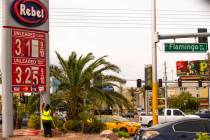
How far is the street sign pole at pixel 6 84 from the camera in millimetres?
21234

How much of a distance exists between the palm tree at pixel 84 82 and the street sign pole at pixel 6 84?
4329 mm

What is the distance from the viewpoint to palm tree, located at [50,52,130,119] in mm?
24875

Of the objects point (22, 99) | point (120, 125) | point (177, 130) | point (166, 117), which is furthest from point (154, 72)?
point (166, 117)

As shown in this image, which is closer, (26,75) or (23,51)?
(23,51)

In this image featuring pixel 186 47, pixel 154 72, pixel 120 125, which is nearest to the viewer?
pixel 154 72

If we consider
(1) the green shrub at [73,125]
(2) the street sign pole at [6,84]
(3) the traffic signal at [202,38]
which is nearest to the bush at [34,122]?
(1) the green shrub at [73,125]

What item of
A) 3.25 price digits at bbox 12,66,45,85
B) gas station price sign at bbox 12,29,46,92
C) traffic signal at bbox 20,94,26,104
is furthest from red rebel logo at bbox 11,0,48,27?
traffic signal at bbox 20,94,26,104

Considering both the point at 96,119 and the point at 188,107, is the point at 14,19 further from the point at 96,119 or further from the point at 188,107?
the point at 188,107

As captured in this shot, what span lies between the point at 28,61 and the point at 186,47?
30.3ft

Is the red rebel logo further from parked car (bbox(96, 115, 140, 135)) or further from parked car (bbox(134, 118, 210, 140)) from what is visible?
parked car (bbox(134, 118, 210, 140))

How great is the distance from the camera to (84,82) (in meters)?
25.0

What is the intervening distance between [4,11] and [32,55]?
2435mm

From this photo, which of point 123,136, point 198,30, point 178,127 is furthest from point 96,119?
point 178,127

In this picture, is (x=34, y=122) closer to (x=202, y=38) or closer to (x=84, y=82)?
(x=84, y=82)
